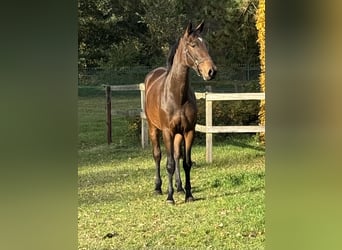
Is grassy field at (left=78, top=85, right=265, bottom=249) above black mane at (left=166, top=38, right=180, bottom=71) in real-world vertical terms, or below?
below

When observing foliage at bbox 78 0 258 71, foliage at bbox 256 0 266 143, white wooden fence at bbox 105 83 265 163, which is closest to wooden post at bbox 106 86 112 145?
white wooden fence at bbox 105 83 265 163

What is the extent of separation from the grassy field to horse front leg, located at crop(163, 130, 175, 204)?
1.1 inches

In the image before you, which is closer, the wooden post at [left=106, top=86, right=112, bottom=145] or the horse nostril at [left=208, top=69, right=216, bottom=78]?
the horse nostril at [left=208, top=69, right=216, bottom=78]

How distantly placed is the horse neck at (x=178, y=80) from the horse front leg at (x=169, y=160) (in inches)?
7.2

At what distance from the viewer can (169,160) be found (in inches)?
102

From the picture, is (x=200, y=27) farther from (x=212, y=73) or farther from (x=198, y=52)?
(x=212, y=73)

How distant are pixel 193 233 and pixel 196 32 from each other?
96cm

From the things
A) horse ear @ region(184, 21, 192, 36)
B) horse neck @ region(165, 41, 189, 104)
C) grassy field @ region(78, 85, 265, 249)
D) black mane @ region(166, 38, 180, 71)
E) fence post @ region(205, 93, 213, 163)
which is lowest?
grassy field @ region(78, 85, 265, 249)

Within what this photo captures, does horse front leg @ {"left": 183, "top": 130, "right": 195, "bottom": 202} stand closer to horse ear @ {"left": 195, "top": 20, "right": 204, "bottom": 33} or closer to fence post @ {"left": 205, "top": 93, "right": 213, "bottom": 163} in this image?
fence post @ {"left": 205, "top": 93, "right": 213, "bottom": 163}

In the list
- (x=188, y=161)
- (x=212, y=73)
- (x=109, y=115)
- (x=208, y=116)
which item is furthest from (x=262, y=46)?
(x=109, y=115)

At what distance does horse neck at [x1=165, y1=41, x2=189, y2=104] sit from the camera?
100.0 inches

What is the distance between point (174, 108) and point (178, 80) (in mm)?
145
